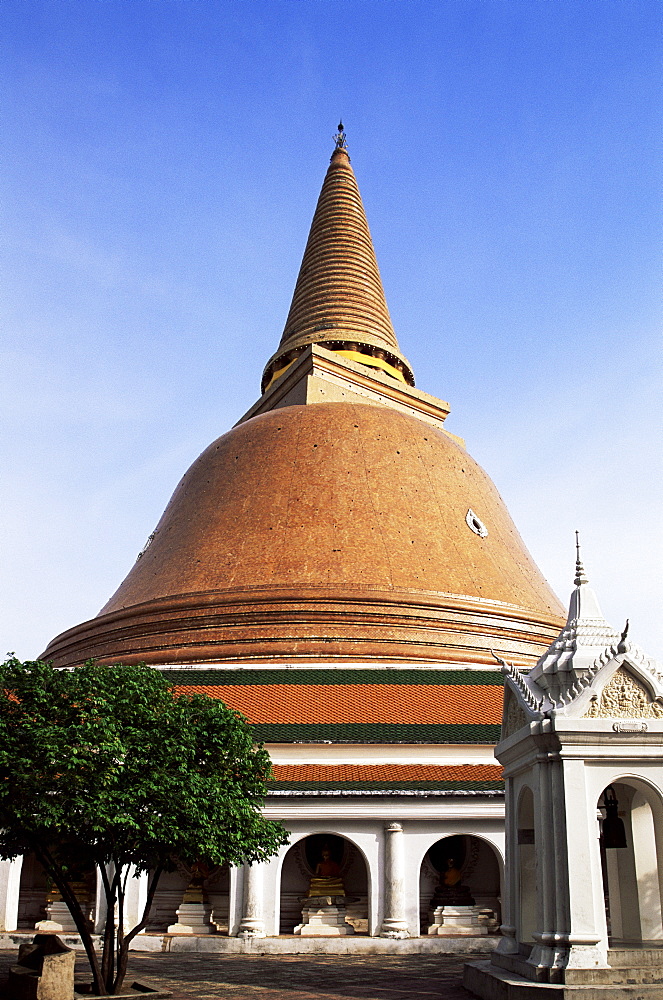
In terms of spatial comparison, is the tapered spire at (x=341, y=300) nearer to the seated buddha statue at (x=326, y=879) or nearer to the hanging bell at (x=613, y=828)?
the seated buddha statue at (x=326, y=879)

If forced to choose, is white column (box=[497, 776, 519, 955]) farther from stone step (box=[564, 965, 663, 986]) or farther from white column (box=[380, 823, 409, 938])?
white column (box=[380, 823, 409, 938])

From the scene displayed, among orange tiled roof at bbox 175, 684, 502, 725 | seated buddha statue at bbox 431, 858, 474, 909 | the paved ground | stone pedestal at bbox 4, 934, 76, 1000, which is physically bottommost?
the paved ground

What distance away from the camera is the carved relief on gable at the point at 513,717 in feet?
32.8

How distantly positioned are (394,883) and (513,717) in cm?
489

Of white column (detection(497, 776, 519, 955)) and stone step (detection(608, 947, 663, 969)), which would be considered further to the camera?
white column (detection(497, 776, 519, 955))

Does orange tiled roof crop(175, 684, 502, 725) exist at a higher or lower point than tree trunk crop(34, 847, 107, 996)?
higher

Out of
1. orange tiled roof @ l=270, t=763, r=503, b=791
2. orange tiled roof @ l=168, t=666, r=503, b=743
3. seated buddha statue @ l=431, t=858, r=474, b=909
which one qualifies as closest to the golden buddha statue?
seated buddha statue @ l=431, t=858, r=474, b=909

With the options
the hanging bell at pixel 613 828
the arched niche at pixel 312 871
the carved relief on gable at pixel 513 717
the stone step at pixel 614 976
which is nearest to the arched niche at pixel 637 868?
the hanging bell at pixel 613 828

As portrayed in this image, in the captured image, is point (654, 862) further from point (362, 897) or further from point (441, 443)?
point (441, 443)

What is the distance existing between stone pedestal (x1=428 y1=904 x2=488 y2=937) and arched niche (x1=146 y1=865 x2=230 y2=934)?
313 centimetres

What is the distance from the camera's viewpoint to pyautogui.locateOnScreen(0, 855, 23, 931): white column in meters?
14.5

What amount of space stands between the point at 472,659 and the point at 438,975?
29.6 ft

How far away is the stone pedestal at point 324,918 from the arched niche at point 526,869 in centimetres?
495

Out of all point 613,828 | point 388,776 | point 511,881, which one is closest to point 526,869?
point 511,881
